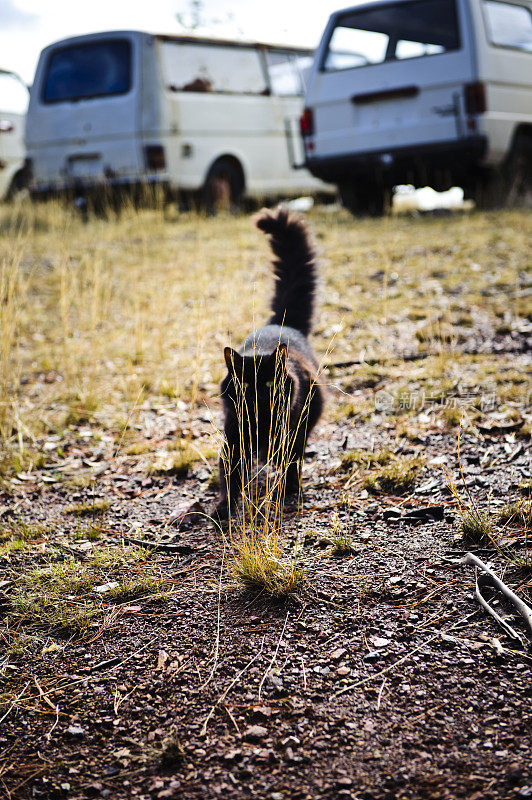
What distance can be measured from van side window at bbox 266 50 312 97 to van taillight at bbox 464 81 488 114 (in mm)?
3459

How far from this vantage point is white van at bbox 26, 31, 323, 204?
890cm

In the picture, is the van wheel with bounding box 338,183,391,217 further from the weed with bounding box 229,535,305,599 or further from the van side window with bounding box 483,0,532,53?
the weed with bounding box 229,535,305,599

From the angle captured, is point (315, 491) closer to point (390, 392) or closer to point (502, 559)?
point (502, 559)

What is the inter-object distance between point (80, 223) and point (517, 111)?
18.2 ft

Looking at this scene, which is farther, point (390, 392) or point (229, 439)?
A: point (390, 392)

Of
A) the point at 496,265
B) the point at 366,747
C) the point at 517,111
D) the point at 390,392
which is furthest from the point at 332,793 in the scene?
the point at 517,111

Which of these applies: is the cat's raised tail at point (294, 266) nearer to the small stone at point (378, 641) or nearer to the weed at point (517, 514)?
the weed at point (517, 514)

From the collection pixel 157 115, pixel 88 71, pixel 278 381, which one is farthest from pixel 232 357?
pixel 88 71

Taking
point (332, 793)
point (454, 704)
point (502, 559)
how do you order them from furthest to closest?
point (502, 559), point (454, 704), point (332, 793)

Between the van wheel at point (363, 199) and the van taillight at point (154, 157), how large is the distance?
238 centimetres

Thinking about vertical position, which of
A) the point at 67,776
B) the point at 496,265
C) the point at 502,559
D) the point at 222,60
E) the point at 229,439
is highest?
the point at 222,60

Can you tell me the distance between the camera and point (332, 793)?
168 cm

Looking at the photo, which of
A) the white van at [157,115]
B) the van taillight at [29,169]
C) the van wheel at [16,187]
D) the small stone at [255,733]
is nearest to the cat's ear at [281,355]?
the small stone at [255,733]

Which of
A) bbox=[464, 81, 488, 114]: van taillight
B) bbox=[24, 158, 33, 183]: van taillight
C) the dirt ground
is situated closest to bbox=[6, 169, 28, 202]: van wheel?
bbox=[24, 158, 33, 183]: van taillight
